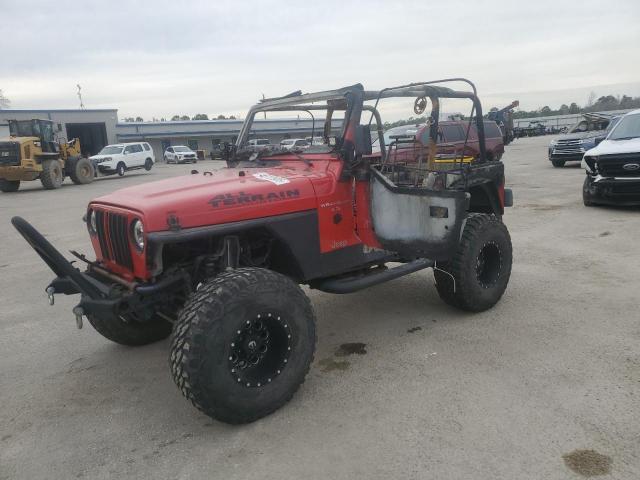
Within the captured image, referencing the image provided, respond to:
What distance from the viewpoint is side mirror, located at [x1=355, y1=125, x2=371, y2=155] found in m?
3.75

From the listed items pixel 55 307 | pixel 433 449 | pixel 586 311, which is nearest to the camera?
pixel 433 449

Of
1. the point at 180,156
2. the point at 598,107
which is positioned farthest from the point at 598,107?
the point at 180,156

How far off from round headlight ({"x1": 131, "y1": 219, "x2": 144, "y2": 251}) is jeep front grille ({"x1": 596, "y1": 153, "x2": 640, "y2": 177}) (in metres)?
8.37

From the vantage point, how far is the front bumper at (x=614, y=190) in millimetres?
A: 8547

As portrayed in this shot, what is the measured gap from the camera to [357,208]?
3869mm

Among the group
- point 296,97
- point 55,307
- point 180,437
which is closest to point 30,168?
point 55,307

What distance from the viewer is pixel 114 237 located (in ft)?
11.0

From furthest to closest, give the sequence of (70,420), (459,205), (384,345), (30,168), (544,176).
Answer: (30,168)
(544,176)
(384,345)
(459,205)
(70,420)

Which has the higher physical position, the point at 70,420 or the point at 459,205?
the point at 459,205

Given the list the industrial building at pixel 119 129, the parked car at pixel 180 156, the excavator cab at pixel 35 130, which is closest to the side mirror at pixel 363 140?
the excavator cab at pixel 35 130

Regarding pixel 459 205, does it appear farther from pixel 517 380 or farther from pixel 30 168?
pixel 30 168

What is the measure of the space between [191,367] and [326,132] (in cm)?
265

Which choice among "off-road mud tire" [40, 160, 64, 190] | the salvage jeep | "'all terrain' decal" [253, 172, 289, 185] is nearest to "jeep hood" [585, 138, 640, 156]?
the salvage jeep

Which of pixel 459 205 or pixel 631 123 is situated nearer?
pixel 459 205
